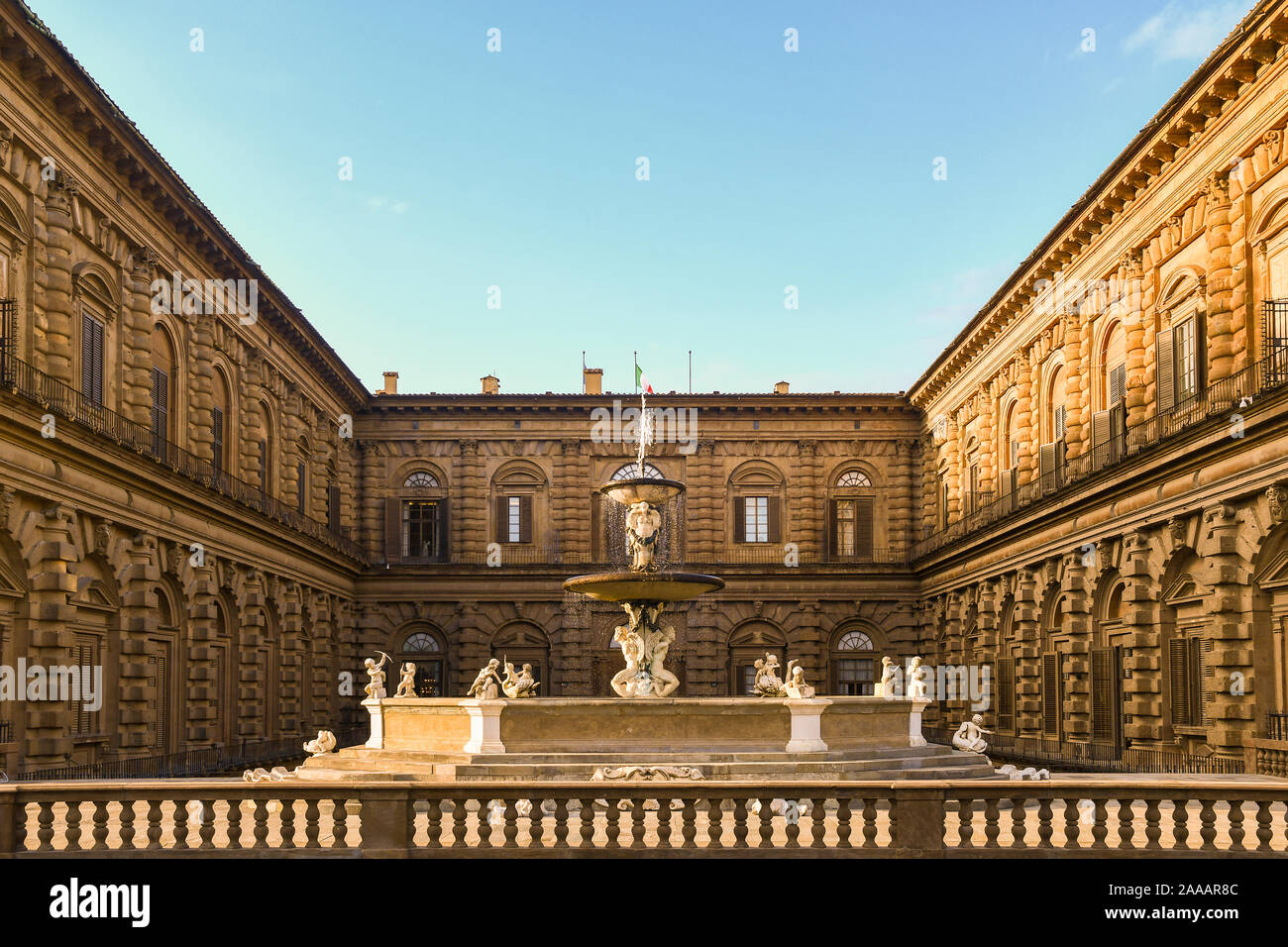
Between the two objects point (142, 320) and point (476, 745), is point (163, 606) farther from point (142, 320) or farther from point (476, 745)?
point (476, 745)

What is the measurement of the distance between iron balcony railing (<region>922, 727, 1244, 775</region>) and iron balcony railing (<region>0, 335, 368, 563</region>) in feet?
69.5

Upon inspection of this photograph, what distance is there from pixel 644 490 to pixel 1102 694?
14.0 metres

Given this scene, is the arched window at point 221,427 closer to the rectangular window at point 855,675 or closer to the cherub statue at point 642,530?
the cherub statue at point 642,530

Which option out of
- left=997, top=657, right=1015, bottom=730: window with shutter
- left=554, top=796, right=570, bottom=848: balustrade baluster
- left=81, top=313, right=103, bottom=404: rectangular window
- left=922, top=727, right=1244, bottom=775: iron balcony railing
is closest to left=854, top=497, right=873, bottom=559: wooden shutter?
left=997, top=657, right=1015, bottom=730: window with shutter

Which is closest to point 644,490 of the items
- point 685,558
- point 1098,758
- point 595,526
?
point 1098,758

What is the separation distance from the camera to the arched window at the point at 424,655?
50156 mm

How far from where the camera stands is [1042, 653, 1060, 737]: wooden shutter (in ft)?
115

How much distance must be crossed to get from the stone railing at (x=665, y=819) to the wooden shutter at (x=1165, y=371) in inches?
634

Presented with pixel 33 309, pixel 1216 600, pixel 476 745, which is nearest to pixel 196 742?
pixel 33 309

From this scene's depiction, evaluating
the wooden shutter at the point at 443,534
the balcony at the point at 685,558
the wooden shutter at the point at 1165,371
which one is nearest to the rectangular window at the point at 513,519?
the balcony at the point at 685,558

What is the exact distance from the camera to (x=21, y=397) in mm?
22984

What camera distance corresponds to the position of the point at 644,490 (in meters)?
24.1

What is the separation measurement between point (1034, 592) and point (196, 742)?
2181cm

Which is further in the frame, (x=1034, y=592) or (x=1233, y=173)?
(x=1034, y=592)
